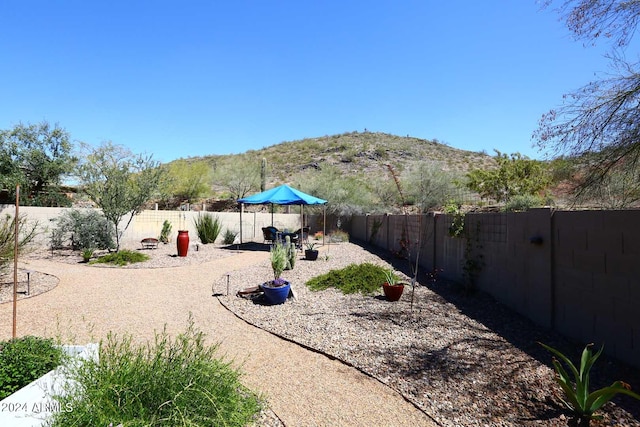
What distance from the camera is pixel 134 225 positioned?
650 inches

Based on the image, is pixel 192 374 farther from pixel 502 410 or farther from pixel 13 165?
pixel 13 165

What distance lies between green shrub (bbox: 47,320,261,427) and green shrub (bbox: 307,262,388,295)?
16.4 feet

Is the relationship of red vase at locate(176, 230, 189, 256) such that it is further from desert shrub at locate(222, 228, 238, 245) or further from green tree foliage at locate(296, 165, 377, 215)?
green tree foliage at locate(296, 165, 377, 215)

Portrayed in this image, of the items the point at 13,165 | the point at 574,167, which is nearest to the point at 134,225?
the point at 13,165

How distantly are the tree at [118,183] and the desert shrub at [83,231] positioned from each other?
2.09 ft

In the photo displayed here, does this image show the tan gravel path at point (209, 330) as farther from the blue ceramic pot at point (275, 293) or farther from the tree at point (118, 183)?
the tree at point (118, 183)

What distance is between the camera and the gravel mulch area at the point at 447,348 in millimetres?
3170

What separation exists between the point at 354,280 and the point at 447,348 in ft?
12.1

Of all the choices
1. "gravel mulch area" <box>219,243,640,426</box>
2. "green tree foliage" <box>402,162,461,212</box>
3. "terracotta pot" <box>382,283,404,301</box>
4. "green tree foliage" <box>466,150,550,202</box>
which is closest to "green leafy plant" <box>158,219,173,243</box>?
"gravel mulch area" <box>219,243,640,426</box>

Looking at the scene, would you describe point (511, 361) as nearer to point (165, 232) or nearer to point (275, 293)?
point (275, 293)

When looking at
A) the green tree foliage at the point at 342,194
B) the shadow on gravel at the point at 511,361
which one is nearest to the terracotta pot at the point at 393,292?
the shadow on gravel at the point at 511,361

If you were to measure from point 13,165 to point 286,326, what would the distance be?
19.3 meters

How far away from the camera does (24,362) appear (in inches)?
115

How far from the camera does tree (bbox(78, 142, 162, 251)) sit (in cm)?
1211
